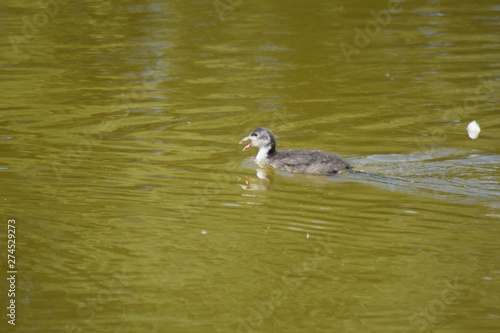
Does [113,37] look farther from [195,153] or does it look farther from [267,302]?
[267,302]

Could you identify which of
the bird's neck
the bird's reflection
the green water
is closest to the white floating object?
the green water

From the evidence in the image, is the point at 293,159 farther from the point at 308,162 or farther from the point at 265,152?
the point at 265,152

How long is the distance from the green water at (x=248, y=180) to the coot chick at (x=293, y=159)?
283 mm

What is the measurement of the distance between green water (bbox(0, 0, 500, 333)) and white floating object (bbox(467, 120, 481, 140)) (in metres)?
0.13

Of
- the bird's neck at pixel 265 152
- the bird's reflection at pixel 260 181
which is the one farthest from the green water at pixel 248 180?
the bird's neck at pixel 265 152

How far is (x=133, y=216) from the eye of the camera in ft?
28.7

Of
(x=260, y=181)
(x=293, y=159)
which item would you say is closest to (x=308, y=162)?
(x=293, y=159)

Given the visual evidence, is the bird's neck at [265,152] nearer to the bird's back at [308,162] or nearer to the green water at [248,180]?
the bird's back at [308,162]

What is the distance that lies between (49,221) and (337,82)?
7.33 meters

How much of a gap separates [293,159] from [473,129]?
2970 millimetres

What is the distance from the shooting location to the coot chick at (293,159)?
10195mm

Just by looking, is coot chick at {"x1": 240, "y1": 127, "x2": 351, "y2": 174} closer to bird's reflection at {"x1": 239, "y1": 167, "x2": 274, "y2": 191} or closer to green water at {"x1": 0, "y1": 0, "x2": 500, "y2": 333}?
bird's reflection at {"x1": 239, "y1": 167, "x2": 274, "y2": 191}

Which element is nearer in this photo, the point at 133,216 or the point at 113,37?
the point at 133,216

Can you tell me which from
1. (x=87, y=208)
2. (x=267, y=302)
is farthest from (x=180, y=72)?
(x=267, y=302)
